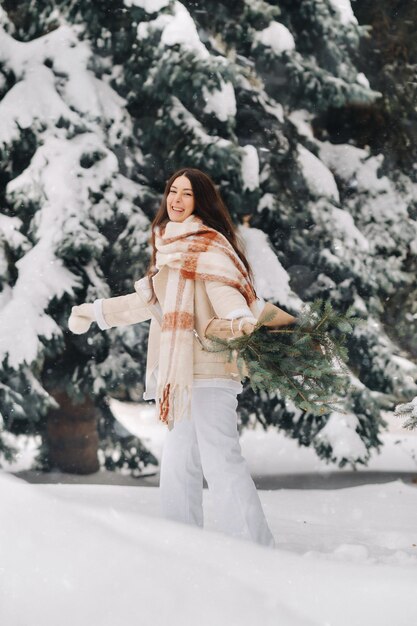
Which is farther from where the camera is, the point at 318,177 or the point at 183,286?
the point at 318,177

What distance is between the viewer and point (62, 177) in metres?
7.51

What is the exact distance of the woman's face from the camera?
414 cm

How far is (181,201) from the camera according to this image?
414 centimetres

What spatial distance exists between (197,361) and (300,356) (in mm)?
525

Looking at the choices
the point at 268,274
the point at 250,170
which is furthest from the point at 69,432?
the point at 250,170

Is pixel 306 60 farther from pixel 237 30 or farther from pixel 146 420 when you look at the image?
pixel 146 420

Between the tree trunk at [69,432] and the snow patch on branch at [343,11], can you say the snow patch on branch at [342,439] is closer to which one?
the tree trunk at [69,432]

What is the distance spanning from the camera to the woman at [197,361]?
12.3ft

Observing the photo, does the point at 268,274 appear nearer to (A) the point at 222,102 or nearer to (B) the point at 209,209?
(A) the point at 222,102

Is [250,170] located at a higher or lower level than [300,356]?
lower

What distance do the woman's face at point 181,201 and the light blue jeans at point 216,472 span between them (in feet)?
3.01

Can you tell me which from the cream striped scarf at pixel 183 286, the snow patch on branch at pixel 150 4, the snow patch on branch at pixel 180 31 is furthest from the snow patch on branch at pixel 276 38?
the cream striped scarf at pixel 183 286

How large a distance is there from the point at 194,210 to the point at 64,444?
17.7ft

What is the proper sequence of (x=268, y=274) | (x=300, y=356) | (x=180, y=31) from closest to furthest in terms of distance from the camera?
(x=300, y=356) < (x=180, y=31) < (x=268, y=274)
